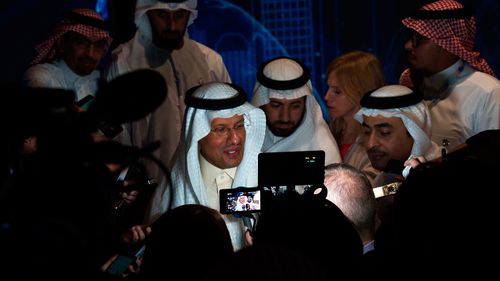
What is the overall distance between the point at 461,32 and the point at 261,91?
3.64ft

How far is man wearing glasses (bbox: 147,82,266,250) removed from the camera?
436cm

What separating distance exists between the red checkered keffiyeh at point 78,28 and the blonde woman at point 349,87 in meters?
1.30

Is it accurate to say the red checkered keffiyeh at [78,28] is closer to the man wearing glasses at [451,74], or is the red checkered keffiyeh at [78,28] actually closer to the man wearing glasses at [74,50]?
the man wearing glasses at [74,50]

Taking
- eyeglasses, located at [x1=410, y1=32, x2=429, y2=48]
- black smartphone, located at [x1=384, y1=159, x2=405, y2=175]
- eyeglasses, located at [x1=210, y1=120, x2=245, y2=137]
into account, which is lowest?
black smartphone, located at [x1=384, y1=159, x2=405, y2=175]

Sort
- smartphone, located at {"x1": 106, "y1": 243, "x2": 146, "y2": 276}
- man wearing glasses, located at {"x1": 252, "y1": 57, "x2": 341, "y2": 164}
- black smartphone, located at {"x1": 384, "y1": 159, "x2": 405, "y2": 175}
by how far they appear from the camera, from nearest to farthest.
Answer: smartphone, located at {"x1": 106, "y1": 243, "x2": 146, "y2": 276}, black smartphone, located at {"x1": 384, "y1": 159, "x2": 405, "y2": 175}, man wearing glasses, located at {"x1": 252, "y1": 57, "x2": 341, "y2": 164}

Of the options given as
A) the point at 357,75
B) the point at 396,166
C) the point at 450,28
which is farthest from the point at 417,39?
the point at 396,166

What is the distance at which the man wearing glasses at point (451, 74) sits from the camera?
16.4ft

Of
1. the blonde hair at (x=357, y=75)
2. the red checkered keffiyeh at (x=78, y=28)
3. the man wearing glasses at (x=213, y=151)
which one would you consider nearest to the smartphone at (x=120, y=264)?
the man wearing glasses at (x=213, y=151)

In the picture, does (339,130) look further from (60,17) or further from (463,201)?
(463,201)

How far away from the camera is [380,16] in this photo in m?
6.73

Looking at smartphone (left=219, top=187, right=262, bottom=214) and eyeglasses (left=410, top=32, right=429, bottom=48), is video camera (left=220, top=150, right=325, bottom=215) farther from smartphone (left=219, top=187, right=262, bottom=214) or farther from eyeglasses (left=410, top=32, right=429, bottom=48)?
eyeglasses (left=410, top=32, right=429, bottom=48)

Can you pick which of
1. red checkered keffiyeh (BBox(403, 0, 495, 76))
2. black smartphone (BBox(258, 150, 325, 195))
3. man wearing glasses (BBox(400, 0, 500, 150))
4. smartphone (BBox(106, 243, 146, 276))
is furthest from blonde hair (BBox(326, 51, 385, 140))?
smartphone (BBox(106, 243, 146, 276))

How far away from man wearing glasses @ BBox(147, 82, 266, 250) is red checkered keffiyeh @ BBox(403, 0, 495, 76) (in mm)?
1258

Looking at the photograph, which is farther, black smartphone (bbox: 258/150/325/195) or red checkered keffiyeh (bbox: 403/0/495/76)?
red checkered keffiyeh (bbox: 403/0/495/76)
